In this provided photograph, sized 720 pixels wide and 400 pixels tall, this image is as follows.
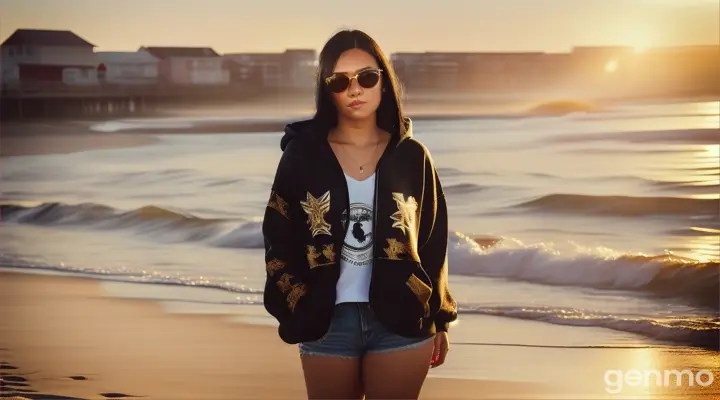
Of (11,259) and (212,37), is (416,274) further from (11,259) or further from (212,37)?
(11,259)

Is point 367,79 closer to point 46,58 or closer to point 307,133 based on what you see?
point 307,133

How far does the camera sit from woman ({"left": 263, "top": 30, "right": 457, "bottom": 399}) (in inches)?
83.9

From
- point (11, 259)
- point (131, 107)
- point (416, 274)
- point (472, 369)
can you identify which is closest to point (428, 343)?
point (416, 274)

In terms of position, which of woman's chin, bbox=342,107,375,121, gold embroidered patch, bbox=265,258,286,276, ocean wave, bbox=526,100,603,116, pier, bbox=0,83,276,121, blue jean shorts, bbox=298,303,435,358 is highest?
pier, bbox=0,83,276,121

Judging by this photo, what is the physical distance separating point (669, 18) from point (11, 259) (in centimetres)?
323

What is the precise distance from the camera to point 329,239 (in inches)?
84.4

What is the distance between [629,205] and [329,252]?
10.5ft

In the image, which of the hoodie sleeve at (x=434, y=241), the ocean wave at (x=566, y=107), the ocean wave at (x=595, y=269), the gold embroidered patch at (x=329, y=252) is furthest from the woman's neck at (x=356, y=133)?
the ocean wave at (x=566, y=107)

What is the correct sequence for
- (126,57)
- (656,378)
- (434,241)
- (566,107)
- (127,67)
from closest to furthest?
1. (434,241)
2. (656,378)
3. (126,57)
4. (127,67)
5. (566,107)

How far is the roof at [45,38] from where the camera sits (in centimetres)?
478

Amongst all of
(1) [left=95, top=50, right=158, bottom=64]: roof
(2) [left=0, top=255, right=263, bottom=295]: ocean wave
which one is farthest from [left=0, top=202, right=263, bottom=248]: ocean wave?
(1) [left=95, top=50, right=158, bottom=64]: roof

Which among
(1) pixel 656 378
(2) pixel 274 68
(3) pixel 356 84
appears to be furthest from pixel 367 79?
(2) pixel 274 68

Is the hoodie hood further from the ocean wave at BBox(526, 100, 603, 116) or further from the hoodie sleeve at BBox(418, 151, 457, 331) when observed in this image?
the ocean wave at BBox(526, 100, 603, 116)

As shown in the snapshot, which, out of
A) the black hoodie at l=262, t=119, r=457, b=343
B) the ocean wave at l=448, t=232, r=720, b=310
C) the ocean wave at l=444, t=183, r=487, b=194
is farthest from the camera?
the ocean wave at l=444, t=183, r=487, b=194
